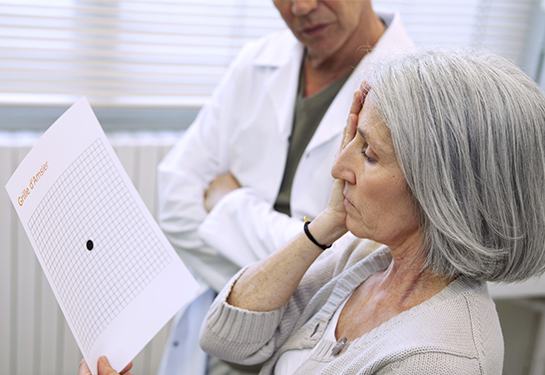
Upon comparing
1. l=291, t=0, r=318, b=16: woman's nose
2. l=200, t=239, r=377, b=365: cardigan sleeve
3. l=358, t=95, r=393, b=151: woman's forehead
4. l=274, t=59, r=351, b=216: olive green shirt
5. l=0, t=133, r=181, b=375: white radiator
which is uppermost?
l=291, t=0, r=318, b=16: woman's nose

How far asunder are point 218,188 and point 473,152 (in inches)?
35.4

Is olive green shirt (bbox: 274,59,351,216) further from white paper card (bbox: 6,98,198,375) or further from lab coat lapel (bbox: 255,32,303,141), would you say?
white paper card (bbox: 6,98,198,375)

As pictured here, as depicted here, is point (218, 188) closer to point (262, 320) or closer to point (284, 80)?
point (284, 80)

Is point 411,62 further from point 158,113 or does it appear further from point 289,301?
point 158,113

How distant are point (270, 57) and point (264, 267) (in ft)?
2.46

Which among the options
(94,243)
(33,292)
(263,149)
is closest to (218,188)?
(263,149)

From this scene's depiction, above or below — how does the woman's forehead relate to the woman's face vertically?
above

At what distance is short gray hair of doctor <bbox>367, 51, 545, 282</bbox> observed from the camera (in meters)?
0.72

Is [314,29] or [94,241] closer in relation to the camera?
[94,241]

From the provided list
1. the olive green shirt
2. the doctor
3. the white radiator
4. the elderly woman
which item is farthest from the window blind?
the elderly woman

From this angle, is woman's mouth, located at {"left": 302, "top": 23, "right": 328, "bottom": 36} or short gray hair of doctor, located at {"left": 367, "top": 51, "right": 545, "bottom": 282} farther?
woman's mouth, located at {"left": 302, "top": 23, "right": 328, "bottom": 36}

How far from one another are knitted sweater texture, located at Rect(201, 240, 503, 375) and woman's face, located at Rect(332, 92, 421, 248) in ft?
0.39

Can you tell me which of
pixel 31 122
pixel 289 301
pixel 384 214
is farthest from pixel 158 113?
pixel 384 214

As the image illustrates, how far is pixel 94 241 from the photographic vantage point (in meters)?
0.82
